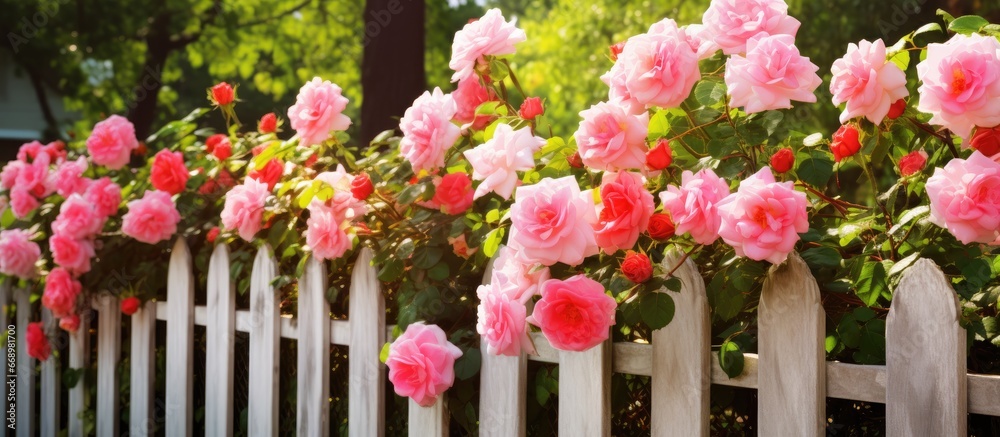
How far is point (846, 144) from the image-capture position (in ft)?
6.21

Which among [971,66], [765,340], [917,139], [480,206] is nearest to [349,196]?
[480,206]

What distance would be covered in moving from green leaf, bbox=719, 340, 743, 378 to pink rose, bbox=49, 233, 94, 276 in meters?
2.72

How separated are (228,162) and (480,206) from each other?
1403 millimetres

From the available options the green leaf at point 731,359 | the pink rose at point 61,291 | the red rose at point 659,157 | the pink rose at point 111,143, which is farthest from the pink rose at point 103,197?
the green leaf at point 731,359

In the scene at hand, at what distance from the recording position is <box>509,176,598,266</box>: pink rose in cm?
182

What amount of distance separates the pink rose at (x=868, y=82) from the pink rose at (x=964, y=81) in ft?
0.32

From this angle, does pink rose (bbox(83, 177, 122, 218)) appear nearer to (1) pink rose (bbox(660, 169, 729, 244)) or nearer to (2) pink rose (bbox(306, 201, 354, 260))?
(2) pink rose (bbox(306, 201, 354, 260))

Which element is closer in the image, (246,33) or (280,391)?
(280,391)

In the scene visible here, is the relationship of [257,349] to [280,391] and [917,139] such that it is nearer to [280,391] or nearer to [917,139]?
[280,391]

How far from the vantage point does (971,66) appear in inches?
64.7

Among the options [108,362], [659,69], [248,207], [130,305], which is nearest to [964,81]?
[659,69]

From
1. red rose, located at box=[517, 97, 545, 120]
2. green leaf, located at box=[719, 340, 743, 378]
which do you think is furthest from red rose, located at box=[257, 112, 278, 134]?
green leaf, located at box=[719, 340, 743, 378]

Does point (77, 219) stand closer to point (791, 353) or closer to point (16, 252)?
point (16, 252)

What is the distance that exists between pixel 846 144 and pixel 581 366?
739 millimetres
